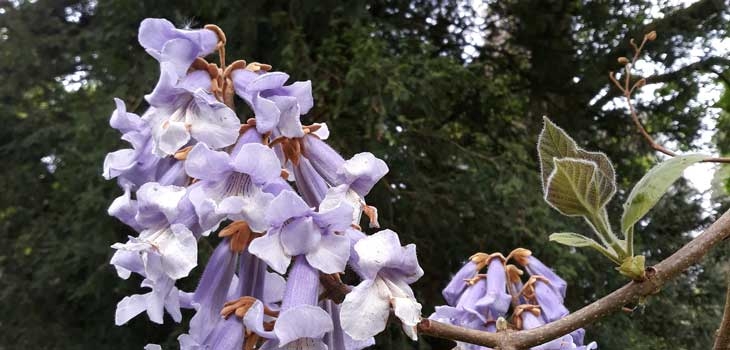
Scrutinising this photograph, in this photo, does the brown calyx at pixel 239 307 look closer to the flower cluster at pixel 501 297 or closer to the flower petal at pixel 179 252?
the flower petal at pixel 179 252

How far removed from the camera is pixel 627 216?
1.29 feet

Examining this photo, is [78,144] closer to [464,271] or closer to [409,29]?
[409,29]

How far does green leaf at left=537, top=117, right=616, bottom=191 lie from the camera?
0.40 m

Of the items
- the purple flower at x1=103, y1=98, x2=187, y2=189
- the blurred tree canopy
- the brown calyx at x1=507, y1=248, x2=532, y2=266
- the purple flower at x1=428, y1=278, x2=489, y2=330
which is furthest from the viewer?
the blurred tree canopy

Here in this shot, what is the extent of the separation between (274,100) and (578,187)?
191 millimetres

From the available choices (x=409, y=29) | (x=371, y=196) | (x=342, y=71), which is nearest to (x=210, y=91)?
(x=371, y=196)

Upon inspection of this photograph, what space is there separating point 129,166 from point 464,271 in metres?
0.45

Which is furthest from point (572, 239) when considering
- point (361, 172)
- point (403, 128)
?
point (403, 128)

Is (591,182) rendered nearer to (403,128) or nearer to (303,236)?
(303,236)

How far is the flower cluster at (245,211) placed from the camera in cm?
38

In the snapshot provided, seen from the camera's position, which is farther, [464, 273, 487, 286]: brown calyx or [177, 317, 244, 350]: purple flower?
[464, 273, 487, 286]: brown calyx

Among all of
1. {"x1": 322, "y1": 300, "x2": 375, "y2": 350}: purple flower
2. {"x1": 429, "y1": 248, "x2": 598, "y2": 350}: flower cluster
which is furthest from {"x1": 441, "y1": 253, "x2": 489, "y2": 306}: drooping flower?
{"x1": 322, "y1": 300, "x2": 375, "y2": 350}: purple flower

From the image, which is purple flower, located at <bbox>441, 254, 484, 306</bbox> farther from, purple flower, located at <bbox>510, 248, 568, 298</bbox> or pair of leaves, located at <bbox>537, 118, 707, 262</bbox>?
pair of leaves, located at <bbox>537, 118, 707, 262</bbox>

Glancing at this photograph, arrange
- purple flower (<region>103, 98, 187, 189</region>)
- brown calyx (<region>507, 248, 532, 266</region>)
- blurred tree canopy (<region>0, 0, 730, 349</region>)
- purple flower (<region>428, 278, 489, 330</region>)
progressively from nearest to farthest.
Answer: purple flower (<region>103, 98, 187, 189</region>) → purple flower (<region>428, 278, 489, 330</region>) → brown calyx (<region>507, 248, 532, 266</region>) → blurred tree canopy (<region>0, 0, 730, 349</region>)
